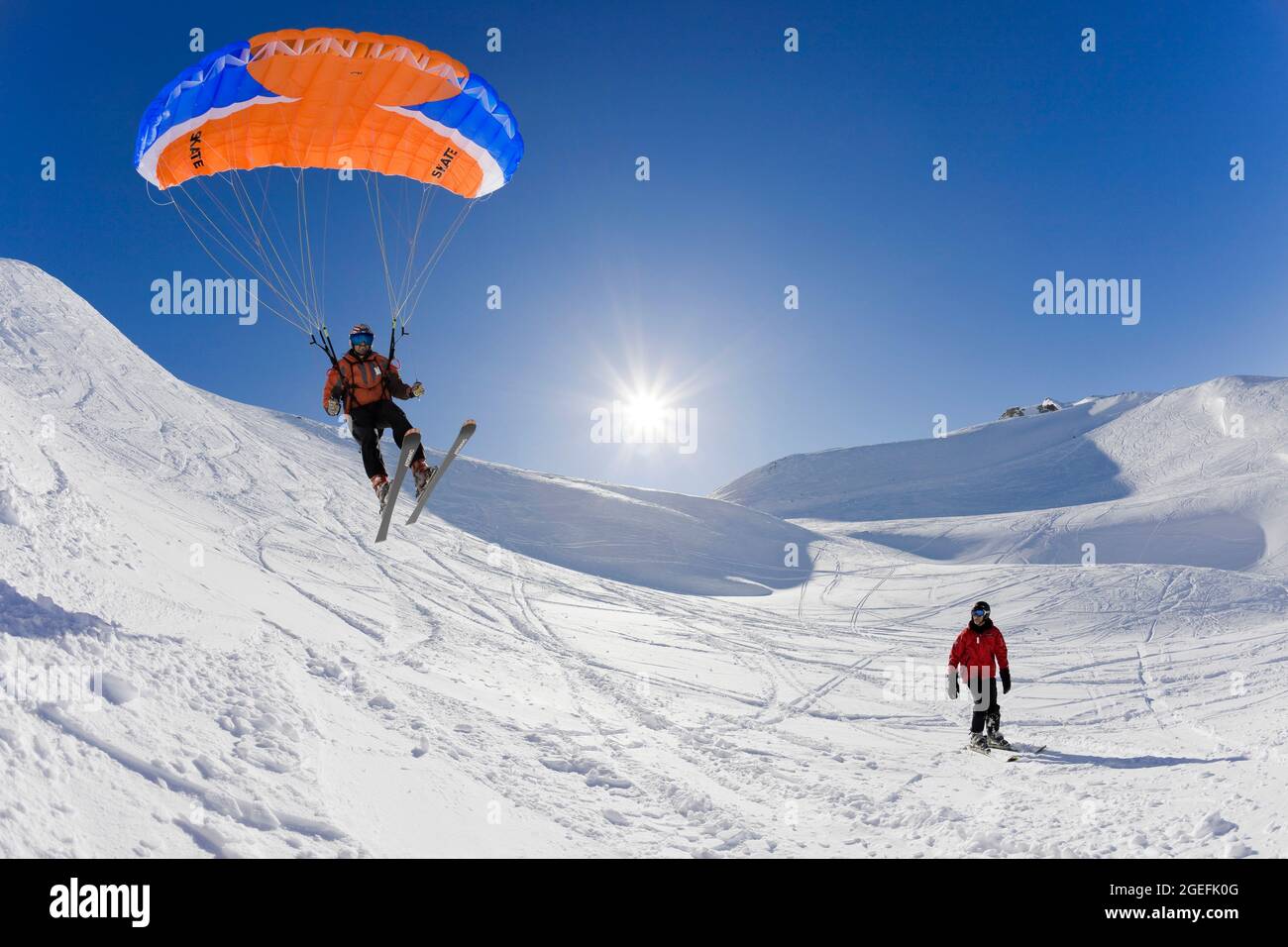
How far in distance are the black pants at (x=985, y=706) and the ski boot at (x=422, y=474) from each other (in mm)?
6854

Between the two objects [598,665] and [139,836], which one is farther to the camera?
[598,665]

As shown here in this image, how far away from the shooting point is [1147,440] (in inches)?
1718

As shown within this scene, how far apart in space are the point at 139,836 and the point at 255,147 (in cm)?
945

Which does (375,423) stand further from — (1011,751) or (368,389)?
(1011,751)

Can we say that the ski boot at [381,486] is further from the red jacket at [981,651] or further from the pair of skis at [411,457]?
the red jacket at [981,651]

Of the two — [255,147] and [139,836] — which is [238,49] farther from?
[139,836]

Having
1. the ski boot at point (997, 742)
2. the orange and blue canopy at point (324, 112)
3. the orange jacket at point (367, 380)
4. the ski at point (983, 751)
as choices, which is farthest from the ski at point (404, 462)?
the ski boot at point (997, 742)

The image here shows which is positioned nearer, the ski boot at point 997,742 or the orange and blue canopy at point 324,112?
the ski boot at point 997,742

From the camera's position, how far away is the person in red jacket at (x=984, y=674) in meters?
7.80

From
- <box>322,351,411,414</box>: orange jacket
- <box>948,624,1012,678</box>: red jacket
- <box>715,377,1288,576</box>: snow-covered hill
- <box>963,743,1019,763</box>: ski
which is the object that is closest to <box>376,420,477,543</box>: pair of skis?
<box>322,351,411,414</box>: orange jacket

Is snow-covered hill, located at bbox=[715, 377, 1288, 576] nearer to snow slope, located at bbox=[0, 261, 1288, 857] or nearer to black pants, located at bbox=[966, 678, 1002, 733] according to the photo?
snow slope, located at bbox=[0, 261, 1288, 857]

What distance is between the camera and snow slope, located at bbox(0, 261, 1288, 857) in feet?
16.3

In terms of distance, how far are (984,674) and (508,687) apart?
566 centimetres
